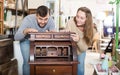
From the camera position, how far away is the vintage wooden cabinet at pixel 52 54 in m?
2.24

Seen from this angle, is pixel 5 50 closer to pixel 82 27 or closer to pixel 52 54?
pixel 52 54

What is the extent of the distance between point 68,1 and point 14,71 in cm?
815

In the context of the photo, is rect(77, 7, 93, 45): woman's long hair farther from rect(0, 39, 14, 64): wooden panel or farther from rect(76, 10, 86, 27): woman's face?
rect(0, 39, 14, 64): wooden panel

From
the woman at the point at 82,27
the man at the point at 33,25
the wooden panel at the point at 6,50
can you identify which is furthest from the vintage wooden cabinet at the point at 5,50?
the woman at the point at 82,27

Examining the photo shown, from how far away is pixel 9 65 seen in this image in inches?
114

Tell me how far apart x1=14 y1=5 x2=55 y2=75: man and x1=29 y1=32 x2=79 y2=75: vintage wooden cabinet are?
17 cm

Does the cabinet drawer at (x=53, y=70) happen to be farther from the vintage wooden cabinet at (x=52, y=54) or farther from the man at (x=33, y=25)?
the man at (x=33, y=25)

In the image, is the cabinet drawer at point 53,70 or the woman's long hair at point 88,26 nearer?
the cabinet drawer at point 53,70

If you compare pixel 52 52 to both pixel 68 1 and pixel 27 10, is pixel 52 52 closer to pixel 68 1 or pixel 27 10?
pixel 27 10

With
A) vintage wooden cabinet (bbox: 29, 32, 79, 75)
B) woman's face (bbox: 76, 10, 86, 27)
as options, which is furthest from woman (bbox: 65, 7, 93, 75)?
vintage wooden cabinet (bbox: 29, 32, 79, 75)

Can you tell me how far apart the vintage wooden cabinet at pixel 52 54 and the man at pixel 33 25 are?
0.17 m

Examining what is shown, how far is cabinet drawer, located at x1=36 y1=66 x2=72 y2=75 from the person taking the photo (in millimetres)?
2241

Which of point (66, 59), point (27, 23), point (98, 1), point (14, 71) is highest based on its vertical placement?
point (98, 1)

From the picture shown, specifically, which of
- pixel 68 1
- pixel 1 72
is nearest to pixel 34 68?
pixel 1 72
